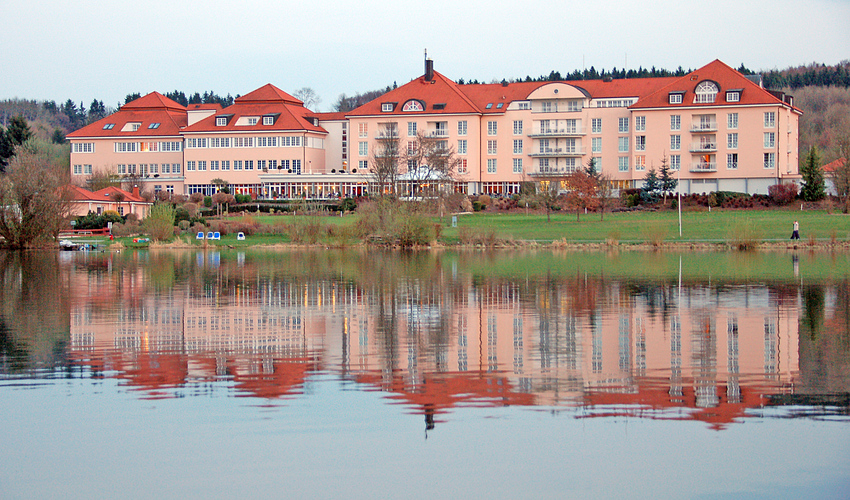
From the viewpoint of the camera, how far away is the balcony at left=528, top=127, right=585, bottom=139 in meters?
88.7

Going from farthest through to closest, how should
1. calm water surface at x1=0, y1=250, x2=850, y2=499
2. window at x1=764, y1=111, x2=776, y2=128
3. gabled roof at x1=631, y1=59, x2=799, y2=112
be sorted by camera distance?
gabled roof at x1=631, y1=59, x2=799, y2=112 < window at x1=764, y1=111, x2=776, y2=128 < calm water surface at x1=0, y1=250, x2=850, y2=499

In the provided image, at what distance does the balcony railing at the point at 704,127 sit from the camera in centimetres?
8425

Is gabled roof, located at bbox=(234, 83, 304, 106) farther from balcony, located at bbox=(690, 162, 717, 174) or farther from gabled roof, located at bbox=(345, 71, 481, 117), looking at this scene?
balcony, located at bbox=(690, 162, 717, 174)

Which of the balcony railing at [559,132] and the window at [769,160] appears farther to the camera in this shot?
the balcony railing at [559,132]

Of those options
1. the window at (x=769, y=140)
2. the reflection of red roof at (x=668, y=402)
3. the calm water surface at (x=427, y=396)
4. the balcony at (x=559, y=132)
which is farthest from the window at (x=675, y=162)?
the reflection of red roof at (x=668, y=402)

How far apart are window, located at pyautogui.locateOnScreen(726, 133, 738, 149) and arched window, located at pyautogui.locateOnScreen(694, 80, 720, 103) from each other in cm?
363

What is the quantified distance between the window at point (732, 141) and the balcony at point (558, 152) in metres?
13.2

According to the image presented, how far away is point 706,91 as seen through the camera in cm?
8462

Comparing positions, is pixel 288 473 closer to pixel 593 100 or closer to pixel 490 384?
pixel 490 384

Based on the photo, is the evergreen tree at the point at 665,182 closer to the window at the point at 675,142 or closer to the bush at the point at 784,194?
the bush at the point at 784,194

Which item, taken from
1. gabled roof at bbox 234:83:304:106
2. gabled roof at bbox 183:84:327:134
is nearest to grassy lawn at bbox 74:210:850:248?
gabled roof at bbox 183:84:327:134

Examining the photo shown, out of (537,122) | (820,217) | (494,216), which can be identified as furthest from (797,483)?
(537,122)

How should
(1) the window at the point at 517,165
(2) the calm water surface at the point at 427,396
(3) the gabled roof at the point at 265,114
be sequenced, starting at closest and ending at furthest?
(2) the calm water surface at the point at 427,396 → (1) the window at the point at 517,165 → (3) the gabled roof at the point at 265,114

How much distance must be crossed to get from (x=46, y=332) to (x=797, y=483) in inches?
499
